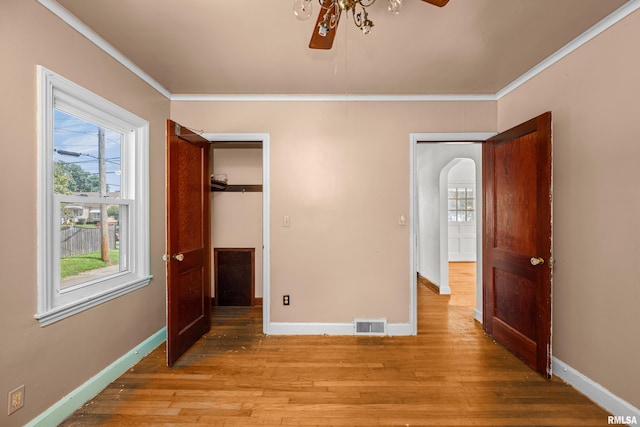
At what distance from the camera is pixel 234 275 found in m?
3.69

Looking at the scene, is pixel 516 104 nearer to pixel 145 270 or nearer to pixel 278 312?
pixel 278 312

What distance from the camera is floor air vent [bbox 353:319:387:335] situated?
2.80 m

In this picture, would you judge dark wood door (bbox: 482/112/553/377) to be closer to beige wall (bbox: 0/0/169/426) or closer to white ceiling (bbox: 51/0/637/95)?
white ceiling (bbox: 51/0/637/95)

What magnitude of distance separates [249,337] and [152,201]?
1.61 m

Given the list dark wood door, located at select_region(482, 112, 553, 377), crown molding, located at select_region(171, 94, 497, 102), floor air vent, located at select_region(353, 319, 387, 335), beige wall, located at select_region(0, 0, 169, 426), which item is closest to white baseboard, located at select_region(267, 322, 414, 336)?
floor air vent, located at select_region(353, 319, 387, 335)

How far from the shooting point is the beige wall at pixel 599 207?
5.40 feet

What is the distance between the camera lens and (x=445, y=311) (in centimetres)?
344

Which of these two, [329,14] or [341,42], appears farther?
[341,42]

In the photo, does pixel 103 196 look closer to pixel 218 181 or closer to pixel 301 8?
pixel 218 181

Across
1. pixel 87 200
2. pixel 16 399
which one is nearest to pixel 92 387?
pixel 16 399

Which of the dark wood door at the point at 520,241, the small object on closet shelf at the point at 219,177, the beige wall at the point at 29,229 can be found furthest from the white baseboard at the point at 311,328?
the small object on closet shelf at the point at 219,177

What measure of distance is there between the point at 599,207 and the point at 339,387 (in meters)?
2.14

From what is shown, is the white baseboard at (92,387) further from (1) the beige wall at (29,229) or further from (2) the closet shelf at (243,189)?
(2) the closet shelf at (243,189)

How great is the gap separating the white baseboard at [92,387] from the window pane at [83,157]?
1.29 meters
